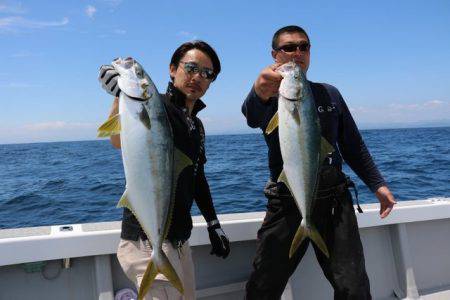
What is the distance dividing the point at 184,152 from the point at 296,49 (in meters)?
1.30

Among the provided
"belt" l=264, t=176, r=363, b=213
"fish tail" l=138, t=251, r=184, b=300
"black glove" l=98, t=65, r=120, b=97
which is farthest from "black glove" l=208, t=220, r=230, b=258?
"black glove" l=98, t=65, r=120, b=97

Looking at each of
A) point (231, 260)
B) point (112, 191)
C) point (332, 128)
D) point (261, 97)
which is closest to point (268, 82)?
point (261, 97)

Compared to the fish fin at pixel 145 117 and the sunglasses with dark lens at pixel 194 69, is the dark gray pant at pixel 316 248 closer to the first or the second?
the sunglasses with dark lens at pixel 194 69

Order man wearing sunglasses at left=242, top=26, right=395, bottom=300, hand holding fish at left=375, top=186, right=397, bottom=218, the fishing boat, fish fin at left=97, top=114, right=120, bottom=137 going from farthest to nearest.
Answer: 1. hand holding fish at left=375, top=186, right=397, bottom=218
2. the fishing boat
3. man wearing sunglasses at left=242, top=26, right=395, bottom=300
4. fish fin at left=97, top=114, right=120, bottom=137

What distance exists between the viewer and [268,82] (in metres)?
3.06

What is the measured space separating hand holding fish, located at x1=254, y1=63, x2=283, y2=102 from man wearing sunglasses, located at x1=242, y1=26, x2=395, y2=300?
2 cm

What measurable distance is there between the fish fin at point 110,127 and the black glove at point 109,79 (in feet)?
0.66

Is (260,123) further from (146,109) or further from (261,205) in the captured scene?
(261,205)

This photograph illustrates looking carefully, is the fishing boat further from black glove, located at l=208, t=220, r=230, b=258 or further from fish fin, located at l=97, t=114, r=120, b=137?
fish fin, located at l=97, t=114, r=120, b=137

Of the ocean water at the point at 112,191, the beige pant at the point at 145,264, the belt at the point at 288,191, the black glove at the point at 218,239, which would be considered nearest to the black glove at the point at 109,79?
the beige pant at the point at 145,264

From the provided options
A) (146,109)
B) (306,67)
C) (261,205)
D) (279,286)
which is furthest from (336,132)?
(261,205)

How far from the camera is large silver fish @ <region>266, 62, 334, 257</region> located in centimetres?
296

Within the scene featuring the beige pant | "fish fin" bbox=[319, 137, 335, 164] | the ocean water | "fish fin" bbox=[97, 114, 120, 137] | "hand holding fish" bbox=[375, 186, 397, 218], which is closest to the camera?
"fish fin" bbox=[97, 114, 120, 137]

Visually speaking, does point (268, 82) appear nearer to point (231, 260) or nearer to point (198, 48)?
point (198, 48)
